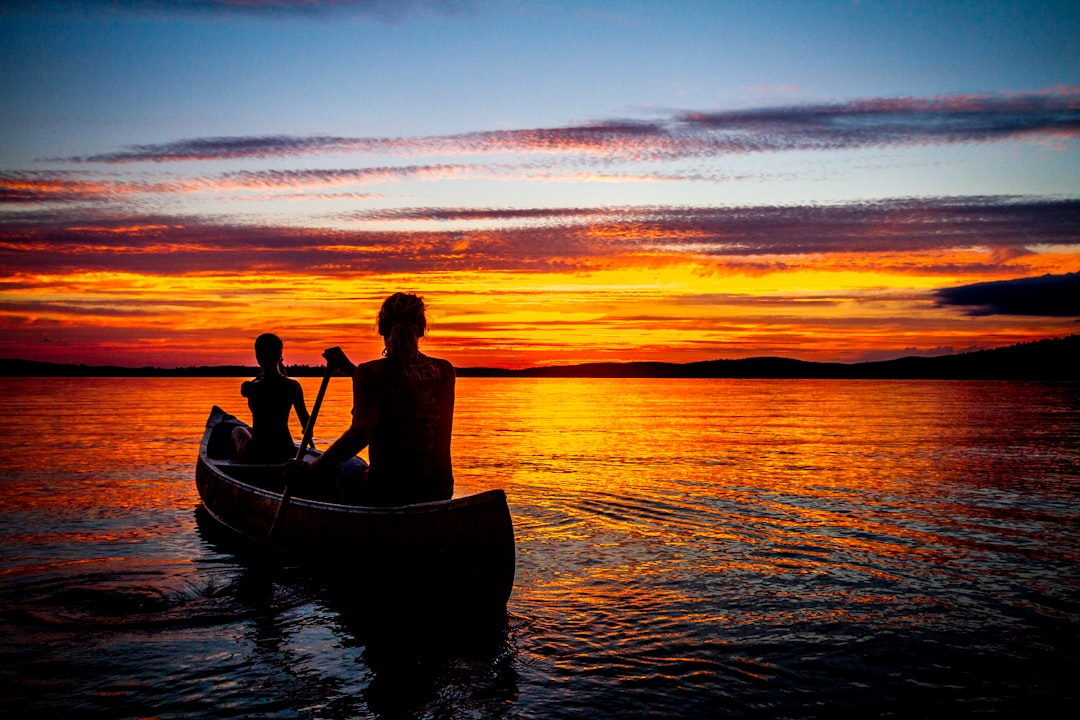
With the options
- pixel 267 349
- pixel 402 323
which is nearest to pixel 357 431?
pixel 402 323

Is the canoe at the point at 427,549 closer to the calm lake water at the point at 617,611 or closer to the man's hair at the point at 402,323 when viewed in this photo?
the calm lake water at the point at 617,611

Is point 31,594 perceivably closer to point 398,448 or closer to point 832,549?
point 398,448

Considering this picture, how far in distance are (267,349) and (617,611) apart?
A: 682cm

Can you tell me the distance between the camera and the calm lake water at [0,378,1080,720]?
20.0 ft

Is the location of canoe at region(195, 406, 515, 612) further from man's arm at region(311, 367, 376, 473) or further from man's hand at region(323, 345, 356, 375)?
man's hand at region(323, 345, 356, 375)

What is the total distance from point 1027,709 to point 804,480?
1281 centimetres

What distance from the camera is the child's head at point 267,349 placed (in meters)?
11.7

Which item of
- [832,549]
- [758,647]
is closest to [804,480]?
[832,549]

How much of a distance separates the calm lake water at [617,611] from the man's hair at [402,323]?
289cm

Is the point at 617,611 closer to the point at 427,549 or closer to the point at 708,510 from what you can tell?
the point at 427,549

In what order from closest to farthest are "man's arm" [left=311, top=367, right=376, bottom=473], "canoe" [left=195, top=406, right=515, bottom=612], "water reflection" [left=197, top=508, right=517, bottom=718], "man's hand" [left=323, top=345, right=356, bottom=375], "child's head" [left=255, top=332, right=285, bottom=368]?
"water reflection" [left=197, top=508, right=517, bottom=718] < "canoe" [left=195, top=406, right=515, bottom=612] < "man's arm" [left=311, top=367, right=376, bottom=473] < "man's hand" [left=323, top=345, right=356, bottom=375] < "child's head" [left=255, top=332, right=285, bottom=368]

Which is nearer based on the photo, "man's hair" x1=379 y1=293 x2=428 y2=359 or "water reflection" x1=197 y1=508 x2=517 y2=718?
"water reflection" x1=197 y1=508 x2=517 y2=718

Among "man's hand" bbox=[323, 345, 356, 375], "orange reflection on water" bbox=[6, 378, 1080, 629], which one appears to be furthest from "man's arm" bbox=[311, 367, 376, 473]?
"orange reflection on water" bbox=[6, 378, 1080, 629]

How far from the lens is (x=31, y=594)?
889cm
